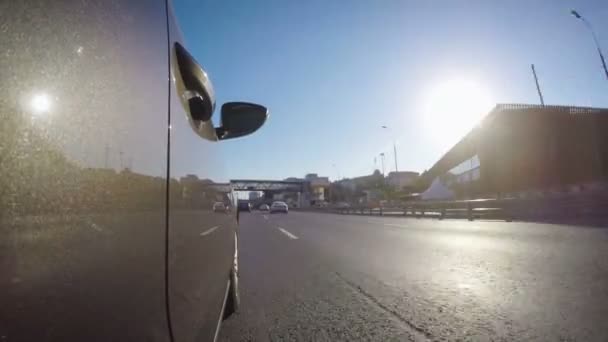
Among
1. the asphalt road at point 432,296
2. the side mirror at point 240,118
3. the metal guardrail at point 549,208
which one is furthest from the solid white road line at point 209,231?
the metal guardrail at point 549,208

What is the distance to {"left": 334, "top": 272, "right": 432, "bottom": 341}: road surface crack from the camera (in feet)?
7.77

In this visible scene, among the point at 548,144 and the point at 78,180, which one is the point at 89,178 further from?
the point at 548,144

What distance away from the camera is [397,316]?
2793 mm

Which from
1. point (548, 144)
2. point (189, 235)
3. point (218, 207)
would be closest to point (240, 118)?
point (218, 207)

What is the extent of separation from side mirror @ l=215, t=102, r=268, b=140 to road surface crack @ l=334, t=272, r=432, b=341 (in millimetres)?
1883

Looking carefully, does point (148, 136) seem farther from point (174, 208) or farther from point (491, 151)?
point (491, 151)

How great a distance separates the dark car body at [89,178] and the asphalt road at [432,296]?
5.57 feet

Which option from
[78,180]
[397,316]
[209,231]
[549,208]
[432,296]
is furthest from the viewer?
[549,208]

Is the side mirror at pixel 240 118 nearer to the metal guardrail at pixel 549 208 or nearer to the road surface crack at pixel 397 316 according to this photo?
the road surface crack at pixel 397 316

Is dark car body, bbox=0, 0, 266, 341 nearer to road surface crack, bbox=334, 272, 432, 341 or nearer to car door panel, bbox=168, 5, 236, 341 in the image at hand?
car door panel, bbox=168, 5, 236, 341

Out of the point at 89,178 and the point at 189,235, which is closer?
the point at 89,178

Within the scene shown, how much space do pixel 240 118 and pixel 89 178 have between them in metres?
1.82

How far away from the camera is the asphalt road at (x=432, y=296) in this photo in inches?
97.0

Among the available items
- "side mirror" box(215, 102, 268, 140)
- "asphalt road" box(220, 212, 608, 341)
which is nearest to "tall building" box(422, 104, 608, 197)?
"asphalt road" box(220, 212, 608, 341)
